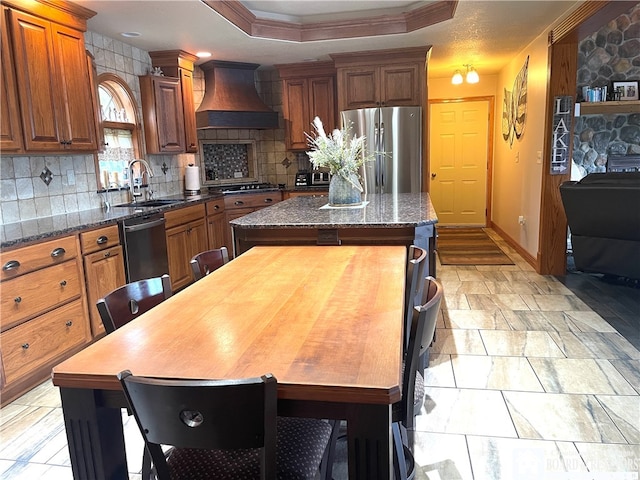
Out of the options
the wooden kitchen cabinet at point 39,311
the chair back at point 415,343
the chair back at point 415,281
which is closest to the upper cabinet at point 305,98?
the wooden kitchen cabinet at point 39,311

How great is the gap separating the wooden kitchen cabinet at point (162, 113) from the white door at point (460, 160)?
429 centimetres

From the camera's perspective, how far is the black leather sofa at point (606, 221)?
3.66 metres

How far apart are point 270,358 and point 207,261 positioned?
1200mm

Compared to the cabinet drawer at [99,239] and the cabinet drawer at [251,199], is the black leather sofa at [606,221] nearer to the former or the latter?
the cabinet drawer at [251,199]

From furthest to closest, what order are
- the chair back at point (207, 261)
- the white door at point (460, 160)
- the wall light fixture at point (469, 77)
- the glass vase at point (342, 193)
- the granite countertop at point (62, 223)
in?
the white door at point (460, 160) < the wall light fixture at point (469, 77) < the glass vase at point (342, 193) < the granite countertop at point (62, 223) < the chair back at point (207, 261)

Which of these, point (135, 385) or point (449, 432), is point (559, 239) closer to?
point (449, 432)

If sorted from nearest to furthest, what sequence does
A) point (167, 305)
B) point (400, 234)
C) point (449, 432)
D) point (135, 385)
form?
point (135, 385), point (167, 305), point (449, 432), point (400, 234)

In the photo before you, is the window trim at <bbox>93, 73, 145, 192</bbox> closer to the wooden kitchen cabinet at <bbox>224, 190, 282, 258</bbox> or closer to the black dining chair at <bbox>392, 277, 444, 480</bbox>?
the wooden kitchen cabinet at <bbox>224, 190, 282, 258</bbox>

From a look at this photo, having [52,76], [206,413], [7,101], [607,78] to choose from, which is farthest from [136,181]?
[607,78]

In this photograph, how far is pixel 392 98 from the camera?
5242 millimetres

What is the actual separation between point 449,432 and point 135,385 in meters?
1.63

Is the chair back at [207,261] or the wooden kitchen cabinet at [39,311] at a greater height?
the chair back at [207,261]

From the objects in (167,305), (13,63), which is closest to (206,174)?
(13,63)

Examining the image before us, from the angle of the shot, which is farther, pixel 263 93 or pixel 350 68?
pixel 263 93
